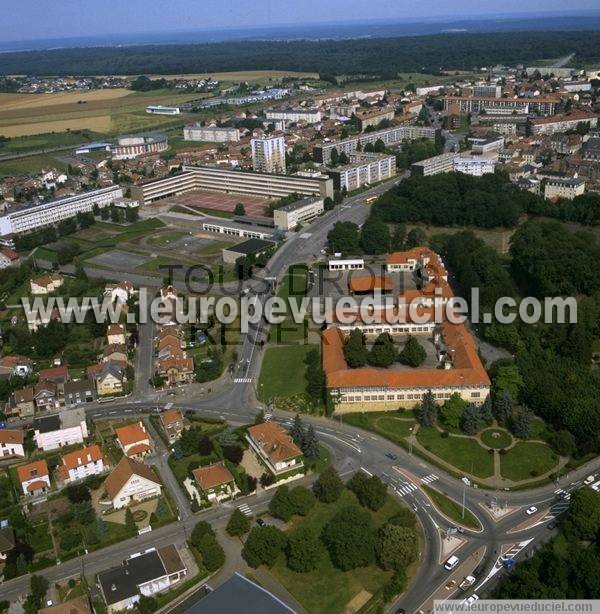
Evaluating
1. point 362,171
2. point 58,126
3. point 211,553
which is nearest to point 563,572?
point 211,553

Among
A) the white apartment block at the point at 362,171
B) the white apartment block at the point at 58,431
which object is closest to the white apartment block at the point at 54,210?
the white apartment block at the point at 362,171

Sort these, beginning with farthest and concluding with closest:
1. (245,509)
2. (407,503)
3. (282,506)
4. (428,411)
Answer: (428,411)
(245,509)
(407,503)
(282,506)

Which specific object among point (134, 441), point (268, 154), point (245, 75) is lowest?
point (134, 441)

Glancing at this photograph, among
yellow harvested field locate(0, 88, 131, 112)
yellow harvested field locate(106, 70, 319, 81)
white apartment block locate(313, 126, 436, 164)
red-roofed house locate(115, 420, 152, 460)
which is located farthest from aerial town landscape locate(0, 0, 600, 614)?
yellow harvested field locate(106, 70, 319, 81)

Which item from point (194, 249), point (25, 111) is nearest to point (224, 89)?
point (25, 111)

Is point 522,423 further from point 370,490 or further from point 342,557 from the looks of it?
point 342,557

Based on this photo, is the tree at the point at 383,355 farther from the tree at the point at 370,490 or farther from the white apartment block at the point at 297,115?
the white apartment block at the point at 297,115

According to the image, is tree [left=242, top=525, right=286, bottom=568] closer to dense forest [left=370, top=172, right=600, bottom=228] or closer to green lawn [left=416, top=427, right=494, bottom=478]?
green lawn [left=416, top=427, right=494, bottom=478]
